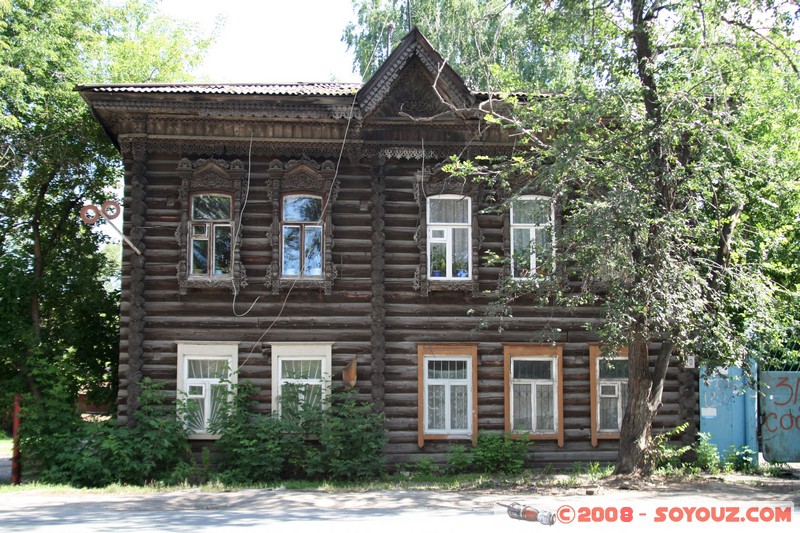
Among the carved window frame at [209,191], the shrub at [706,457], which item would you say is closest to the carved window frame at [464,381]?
the carved window frame at [209,191]

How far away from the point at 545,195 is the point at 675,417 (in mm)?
5271

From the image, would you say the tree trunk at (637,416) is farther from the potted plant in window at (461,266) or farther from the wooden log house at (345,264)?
the potted plant in window at (461,266)

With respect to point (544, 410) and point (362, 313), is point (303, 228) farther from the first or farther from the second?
point (544, 410)

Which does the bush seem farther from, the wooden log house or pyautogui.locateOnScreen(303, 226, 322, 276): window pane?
pyautogui.locateOnScreen(303, 226, 322, 276): window pane

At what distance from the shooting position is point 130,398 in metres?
15.0

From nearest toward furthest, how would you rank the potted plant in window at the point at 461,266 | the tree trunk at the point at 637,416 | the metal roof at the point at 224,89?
the tree trunk at the point at 637,416, the metal roof at the point at 224,89, the potted plant in window at the point at 461,266

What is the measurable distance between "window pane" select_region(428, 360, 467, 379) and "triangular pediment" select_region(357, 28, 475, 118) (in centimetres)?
490

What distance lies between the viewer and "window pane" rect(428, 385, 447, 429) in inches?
620

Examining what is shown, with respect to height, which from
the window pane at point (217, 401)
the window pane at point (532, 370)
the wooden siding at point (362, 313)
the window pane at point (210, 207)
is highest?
the window pane at point (210, 207)

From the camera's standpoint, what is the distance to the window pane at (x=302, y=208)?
15.9m

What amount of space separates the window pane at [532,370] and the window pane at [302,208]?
499 cm

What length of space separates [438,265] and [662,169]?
16.1ft

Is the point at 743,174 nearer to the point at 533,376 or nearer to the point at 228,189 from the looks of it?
the point at 533,376

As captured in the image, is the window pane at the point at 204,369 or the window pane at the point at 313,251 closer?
the window pane at the point at 204,369
